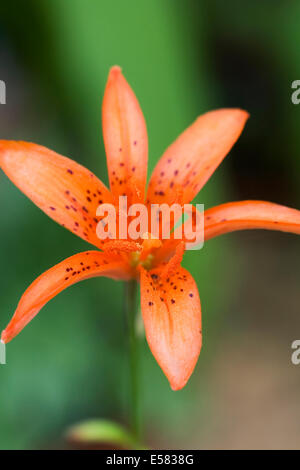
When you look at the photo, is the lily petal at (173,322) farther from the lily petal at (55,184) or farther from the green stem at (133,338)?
the lily petal at (55,184)

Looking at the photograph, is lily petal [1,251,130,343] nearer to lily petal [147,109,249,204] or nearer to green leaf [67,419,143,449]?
lily petal [147,109,249,204]

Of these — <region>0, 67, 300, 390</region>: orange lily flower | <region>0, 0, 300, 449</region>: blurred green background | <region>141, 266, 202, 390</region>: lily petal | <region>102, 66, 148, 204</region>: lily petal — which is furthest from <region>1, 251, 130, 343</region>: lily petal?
<region>0, 0, 300, 449</region>: blurred green background

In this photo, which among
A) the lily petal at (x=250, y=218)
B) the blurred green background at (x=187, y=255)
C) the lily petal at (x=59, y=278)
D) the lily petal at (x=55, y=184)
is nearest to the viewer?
the lily petal at (x=59, y=278)

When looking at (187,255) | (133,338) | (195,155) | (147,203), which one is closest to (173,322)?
(133,338)

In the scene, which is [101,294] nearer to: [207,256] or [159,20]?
[207,256]

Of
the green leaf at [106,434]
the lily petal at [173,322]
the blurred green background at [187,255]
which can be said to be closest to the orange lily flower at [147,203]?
the lily petal at [173,322]

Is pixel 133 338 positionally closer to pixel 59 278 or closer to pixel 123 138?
pixel 59 278
